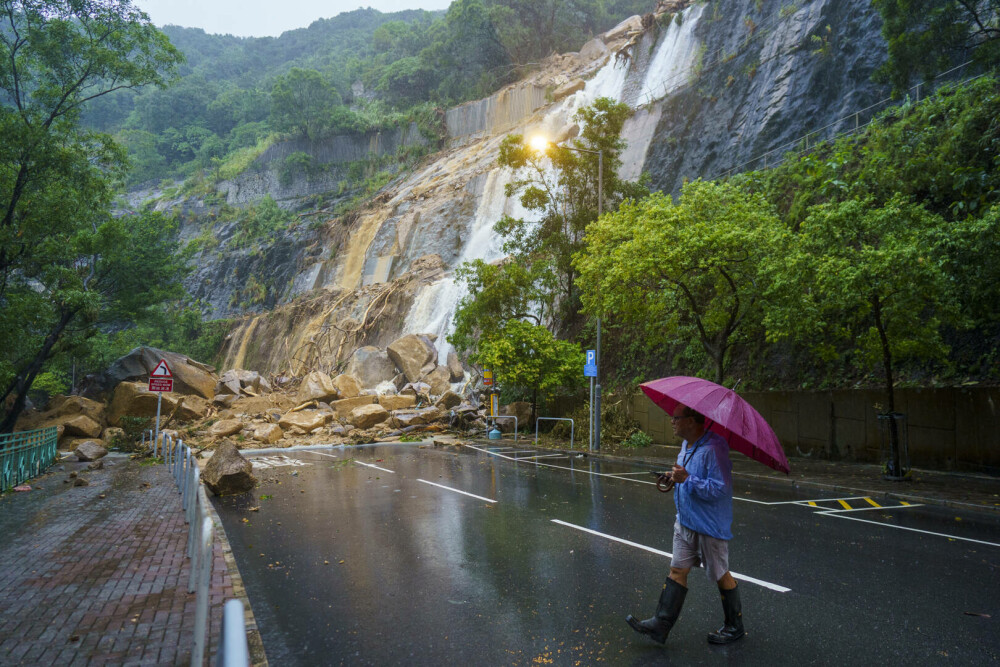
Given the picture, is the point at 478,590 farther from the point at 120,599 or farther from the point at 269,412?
the point at 269,412

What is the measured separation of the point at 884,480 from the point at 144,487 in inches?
584

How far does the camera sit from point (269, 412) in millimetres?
27734

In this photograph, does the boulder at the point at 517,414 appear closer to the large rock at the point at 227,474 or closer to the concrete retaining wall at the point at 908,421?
the concrete retaining wall at the point at 908,421

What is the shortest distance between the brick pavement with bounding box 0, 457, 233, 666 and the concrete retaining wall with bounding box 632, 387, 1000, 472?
43.1ft

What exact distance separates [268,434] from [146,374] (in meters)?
14.5

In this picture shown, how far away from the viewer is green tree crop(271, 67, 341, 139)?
76188mm

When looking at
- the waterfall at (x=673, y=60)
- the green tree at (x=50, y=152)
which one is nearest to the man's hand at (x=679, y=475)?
the green tree at (x=50, y=152)

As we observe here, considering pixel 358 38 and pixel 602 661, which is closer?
pixel 602 661

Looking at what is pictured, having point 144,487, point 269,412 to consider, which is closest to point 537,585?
point 144,487

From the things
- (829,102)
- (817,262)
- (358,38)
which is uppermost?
(358,38)

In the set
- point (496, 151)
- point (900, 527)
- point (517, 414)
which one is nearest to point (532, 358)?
point (517, 414)

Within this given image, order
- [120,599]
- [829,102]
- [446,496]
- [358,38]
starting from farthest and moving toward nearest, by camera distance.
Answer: [358,38] → [829,102] → [446,496] → [120,599]

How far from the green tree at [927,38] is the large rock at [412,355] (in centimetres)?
2525

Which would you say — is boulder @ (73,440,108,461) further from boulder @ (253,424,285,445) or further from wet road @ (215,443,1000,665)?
wet road @ (215,443,1000,665)
